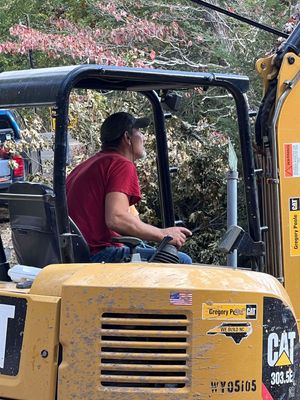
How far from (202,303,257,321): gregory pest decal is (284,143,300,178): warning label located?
141 cm

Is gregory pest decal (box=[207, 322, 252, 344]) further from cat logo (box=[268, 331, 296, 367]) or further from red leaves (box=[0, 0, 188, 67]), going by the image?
red leaves (box=[0, 0, 188, 67])

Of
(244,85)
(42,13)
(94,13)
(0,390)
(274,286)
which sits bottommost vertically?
(0,390)

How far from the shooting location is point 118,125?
16.7 feet

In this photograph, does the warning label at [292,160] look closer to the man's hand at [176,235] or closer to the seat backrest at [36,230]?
the man's hand at [176,235]

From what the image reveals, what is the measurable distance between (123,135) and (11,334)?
153 cm

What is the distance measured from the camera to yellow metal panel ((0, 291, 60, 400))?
3914 mm

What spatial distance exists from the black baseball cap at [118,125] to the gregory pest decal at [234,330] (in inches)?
64.0

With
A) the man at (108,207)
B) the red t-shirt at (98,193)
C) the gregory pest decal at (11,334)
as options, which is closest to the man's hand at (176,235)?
the man at (108,207)

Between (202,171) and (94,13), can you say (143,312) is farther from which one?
(94,13)

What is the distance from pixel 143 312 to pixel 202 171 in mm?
5810

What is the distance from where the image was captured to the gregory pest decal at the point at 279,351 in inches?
157

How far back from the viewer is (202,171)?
377 inches

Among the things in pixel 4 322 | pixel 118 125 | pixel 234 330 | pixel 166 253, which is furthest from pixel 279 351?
pixel 118 125

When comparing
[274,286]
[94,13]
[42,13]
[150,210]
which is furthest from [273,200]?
[42,13]
